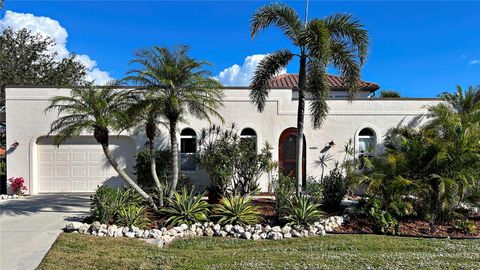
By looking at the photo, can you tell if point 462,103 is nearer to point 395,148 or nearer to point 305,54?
point 395,148

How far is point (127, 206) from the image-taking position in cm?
893

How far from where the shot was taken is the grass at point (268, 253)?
6.05m

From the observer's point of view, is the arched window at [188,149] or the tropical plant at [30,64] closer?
the arched window at [188,149]

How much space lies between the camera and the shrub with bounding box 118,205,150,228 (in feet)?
27.5

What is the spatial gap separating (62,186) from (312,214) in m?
10.7

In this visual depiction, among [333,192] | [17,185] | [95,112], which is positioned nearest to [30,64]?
[17,185]

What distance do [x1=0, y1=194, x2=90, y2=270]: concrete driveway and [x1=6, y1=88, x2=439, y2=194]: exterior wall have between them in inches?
98.5

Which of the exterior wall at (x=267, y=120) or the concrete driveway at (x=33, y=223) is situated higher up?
the exterior wall at (x=267, y=120)

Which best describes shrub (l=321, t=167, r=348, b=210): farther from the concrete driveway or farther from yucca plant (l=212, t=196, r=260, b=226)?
the concrete driveway

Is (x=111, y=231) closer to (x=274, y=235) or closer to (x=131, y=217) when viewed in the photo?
(x=131, y=217)

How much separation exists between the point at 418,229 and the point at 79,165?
41.7ft

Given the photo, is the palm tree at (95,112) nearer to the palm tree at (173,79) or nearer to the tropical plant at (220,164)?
the palm tree at (173,79)

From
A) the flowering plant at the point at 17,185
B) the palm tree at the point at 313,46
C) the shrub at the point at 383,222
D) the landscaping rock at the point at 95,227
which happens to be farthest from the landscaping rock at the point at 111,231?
the flowering plant at the point at 17,185

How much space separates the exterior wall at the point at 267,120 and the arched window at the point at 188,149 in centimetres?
26
